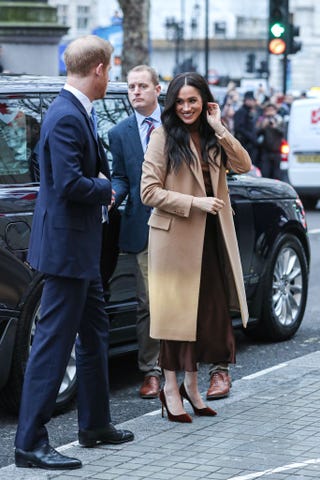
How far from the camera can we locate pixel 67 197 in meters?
5.63

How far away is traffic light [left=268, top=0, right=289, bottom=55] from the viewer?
23328mm

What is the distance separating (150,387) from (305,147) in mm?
13989

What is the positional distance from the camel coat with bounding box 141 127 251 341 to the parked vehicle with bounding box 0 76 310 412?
0.60 m

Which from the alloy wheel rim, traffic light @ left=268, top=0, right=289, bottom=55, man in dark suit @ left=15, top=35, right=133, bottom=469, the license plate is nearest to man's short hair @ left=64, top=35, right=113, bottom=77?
man in dark suit @ left=15, top=35, right=133, bottom=469

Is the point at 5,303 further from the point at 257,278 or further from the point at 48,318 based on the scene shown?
→ the point at 257,278

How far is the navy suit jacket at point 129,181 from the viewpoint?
7.32 metres

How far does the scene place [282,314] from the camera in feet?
29.7

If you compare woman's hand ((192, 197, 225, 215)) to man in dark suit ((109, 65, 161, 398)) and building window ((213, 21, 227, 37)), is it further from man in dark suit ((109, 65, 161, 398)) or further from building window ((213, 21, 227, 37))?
building window ((213, 21, 227, 37))

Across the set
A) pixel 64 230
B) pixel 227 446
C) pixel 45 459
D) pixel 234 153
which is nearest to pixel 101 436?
pixel 45 459

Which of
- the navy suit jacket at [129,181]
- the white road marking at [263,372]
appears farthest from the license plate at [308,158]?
the navy suit jacket at [129,181]

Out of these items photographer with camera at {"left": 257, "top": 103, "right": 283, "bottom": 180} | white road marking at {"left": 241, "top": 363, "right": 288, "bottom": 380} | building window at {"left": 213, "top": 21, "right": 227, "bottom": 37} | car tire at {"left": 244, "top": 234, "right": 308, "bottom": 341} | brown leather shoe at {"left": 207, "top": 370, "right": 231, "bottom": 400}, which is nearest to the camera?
brown leather shoe at {"left": 207, "top": 370, "right": 231, "bottom": 400}

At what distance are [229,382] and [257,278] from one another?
1625mm

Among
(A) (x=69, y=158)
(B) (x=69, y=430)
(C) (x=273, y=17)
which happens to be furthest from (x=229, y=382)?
(C) (x=273, y=17)

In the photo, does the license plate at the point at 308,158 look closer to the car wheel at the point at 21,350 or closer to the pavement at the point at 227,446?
the pavement at the point at 227,446
